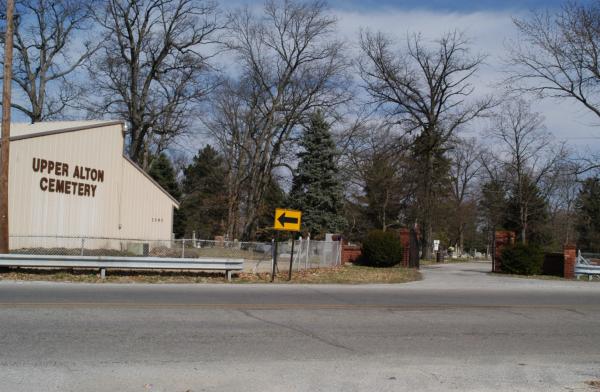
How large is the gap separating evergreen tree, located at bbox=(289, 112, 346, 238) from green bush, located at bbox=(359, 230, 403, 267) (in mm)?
13180

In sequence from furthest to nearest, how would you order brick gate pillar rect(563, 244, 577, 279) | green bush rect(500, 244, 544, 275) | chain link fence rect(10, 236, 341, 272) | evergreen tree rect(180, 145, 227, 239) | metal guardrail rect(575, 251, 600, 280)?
evergreen tree rect(180, 145, 227, 239)
green bush rect(500, 244, 544, 275)
brick gate pillar rect(563, 244, 577, 279)
metal guardrail rect(575, 251, 600, 280)
chain link fence rect(10, 236, 341, 272)

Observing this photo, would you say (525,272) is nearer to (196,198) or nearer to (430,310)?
(430,310)

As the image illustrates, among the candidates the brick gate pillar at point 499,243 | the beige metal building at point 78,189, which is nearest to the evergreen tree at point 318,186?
the beige metal building at point 78,189

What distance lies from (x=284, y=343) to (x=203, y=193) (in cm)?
6638

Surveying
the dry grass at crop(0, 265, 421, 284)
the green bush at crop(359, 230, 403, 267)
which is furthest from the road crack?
the green bush at crop(359, 230, 403, 267)

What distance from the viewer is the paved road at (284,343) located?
6840 mm

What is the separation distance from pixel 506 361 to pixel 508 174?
2422 inches

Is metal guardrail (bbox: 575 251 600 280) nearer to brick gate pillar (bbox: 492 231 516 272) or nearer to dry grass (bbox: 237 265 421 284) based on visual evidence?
brick gate pillar (bbox: 492 231 516 272)

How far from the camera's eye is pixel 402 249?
30641 mm

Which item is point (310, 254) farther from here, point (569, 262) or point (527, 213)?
point (527, 213)

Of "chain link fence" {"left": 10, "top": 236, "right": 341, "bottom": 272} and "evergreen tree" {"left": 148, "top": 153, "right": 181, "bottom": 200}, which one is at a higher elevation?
"evergreen tree" {"left": 148, "top": 153, "right": 181, "bottom": 200}

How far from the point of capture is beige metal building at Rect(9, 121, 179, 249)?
2584cm

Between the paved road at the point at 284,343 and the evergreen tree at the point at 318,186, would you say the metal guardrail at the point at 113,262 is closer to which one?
the paved road at the point at 284,343

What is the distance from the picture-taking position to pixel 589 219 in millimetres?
69812
